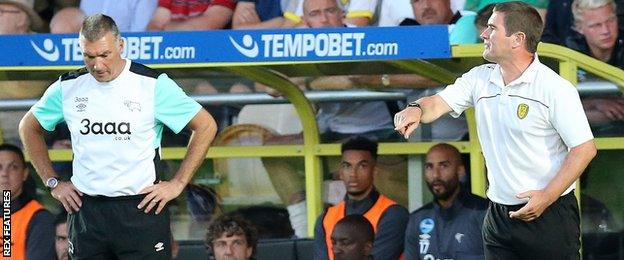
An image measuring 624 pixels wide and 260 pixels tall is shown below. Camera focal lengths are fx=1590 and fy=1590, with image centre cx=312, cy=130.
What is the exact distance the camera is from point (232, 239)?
8938 mm

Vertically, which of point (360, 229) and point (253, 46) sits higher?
point (253, 46)

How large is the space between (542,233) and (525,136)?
434mm

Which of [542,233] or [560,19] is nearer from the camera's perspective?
[542,233]

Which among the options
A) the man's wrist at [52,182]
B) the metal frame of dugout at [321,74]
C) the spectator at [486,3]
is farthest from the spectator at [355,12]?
the man's wrist at [52,182]

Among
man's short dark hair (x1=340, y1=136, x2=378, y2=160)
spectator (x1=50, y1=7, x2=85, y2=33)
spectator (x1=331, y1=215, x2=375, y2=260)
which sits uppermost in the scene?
spectator (x1=50, y1=7, x2=85, y2=33)

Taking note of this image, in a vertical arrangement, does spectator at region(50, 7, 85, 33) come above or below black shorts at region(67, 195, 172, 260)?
above

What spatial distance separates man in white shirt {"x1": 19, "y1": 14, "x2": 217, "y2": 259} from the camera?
718cm

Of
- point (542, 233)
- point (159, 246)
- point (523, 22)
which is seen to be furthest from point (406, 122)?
point (159, 246)

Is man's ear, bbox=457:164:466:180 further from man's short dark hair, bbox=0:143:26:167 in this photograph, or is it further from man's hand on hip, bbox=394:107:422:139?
man's short dark hair, bbox=0:143:26:167

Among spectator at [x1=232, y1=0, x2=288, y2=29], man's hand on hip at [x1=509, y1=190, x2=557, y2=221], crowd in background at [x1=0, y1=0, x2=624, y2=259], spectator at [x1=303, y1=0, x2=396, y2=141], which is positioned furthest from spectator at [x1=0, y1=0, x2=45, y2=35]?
man's hand on hip at [x1=509, y1=190, x2=557, y2=221]

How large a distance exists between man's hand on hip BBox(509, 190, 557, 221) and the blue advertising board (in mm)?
1547

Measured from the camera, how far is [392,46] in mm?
8125

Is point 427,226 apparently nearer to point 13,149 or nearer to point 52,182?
point 52,182

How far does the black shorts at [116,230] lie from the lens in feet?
23.7
